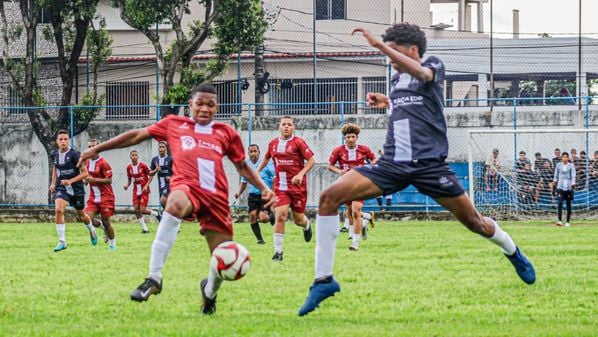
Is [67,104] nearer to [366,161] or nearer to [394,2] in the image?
[394,2]

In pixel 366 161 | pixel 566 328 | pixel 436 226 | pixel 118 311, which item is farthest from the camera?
pixel 436 226

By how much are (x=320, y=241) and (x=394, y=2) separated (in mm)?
34844

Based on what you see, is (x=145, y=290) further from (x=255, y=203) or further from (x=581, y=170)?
(x=581, y=170)

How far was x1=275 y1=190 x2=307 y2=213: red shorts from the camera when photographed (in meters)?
18.8

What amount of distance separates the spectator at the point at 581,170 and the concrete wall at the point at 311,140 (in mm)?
812

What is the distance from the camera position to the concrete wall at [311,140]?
109 feet

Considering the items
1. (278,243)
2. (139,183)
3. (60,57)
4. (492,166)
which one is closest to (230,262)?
(278,243)

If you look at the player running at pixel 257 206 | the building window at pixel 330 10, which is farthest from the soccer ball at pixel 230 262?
the building window at pixel 330 10

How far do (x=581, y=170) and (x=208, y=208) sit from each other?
76.3ft

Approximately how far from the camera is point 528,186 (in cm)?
3152

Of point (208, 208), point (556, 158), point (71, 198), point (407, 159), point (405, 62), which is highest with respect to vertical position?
point (405, 62)

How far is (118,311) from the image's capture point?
33.9 ft

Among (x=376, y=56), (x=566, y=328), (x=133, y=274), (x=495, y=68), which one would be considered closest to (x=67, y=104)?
(x=376, y=56)

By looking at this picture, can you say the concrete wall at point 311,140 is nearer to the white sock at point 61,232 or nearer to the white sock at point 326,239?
the white sock at point 61,232
